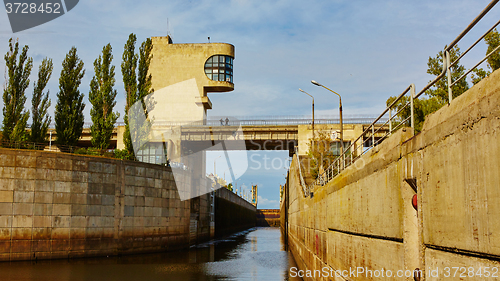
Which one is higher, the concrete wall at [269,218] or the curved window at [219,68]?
the curved window at [219,68]

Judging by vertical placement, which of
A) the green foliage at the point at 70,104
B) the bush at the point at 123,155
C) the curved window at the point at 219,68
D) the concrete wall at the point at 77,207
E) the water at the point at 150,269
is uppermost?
the curved window at the point at 219,68

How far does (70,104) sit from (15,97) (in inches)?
177

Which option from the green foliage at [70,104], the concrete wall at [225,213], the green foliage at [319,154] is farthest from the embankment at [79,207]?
the concrete wall at [225,213]

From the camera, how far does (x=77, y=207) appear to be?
27.7 m

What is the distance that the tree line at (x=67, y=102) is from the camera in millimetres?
34969

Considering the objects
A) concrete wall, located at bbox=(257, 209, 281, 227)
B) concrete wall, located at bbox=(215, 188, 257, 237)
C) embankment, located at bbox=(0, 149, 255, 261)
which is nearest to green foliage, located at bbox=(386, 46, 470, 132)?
embankment, located at bbox=(0, 149, 255, 261)

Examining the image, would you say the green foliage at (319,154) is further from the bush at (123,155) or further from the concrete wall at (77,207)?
the bush at (123,155)

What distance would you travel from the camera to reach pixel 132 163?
31.5 metres

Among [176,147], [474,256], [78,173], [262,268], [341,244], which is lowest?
[262,268]

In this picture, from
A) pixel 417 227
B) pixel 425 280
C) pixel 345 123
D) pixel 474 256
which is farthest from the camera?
pixel 345 123

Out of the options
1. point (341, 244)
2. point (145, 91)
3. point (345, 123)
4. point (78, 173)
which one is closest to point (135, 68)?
point (145, 91)

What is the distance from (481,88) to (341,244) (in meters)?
8.46

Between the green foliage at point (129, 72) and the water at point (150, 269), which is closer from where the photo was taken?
the water at point (150, 269)

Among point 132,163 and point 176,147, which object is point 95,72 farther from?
point 176,147
